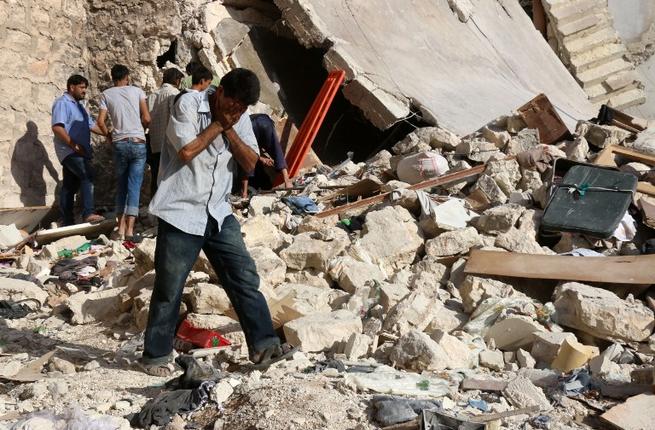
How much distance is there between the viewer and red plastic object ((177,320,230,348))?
4.59m

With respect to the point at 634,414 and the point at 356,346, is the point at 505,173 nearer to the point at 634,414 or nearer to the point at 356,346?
the point at 356,346

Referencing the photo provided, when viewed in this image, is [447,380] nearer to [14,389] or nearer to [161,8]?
[14,389]

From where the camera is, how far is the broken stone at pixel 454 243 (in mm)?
5750

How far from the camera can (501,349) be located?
4.62 m

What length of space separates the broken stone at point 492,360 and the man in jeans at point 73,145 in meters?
4.22

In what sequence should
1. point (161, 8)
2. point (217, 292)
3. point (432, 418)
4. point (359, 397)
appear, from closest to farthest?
point (432, 418), point (359, 397), point (217, 292), point (161, 8)

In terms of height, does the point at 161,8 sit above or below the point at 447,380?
above

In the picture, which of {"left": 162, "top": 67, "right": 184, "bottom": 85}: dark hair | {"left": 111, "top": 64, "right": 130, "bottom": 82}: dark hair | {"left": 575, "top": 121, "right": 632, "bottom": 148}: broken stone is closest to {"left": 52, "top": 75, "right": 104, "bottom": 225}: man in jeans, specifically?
{"left": 111, "top": 64, "right": 130, "bottom": 82}: dark hair

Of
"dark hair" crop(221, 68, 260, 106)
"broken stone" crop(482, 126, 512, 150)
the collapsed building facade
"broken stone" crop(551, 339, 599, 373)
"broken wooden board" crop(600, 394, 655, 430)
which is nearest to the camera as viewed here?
"broken wooden board" crop(600, 394, 655, 430)

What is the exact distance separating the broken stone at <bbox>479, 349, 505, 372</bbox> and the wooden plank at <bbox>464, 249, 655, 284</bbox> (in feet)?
3.21

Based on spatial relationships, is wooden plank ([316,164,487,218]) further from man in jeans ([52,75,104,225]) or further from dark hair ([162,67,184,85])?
man in jeans ([52,75,104,225])

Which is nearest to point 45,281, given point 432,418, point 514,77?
point 432,418

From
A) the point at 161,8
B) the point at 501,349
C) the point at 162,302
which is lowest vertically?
the point at 501,349

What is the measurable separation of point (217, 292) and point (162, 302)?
0.82 m
